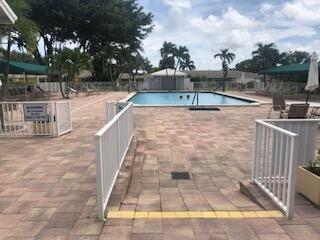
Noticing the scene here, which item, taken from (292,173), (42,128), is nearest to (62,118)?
(42,128)

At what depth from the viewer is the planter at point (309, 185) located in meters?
3.26

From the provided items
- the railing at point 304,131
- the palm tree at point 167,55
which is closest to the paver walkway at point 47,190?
the railing at point 304,131

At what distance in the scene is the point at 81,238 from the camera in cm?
254

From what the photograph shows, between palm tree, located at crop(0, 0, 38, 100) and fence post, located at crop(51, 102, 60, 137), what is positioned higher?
palm tree, located at crop(0, 0, 38, 100)

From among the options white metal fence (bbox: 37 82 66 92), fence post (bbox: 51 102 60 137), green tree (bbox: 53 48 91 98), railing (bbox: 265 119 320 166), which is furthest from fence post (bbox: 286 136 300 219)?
white metal fence (bbox: 37 82 66 92)

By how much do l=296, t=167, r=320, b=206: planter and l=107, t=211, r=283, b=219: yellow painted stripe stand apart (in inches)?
19.1

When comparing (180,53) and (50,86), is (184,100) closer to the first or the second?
(50,86)

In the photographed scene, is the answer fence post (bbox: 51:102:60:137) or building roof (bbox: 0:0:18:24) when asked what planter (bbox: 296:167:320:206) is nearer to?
building roof (bbox: 0:0:18:24)

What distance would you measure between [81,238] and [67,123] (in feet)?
19.1

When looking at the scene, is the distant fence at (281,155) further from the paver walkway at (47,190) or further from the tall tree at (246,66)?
the tall tree at (246,66)

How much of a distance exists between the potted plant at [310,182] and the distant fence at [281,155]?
25cm

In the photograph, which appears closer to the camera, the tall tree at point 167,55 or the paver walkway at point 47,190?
the paver walkway at point 47,190

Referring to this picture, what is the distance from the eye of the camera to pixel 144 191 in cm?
403

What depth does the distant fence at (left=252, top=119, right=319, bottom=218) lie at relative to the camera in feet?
9.42
